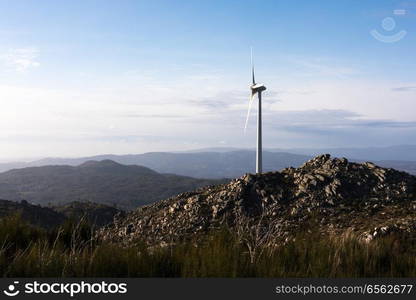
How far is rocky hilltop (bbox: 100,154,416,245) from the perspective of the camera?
2128cm

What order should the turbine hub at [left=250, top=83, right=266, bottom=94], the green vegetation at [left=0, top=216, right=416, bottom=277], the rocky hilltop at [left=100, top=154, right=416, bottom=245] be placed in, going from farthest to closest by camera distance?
the turbine hub at [left=250, top=83, right=266, bottom=94], the rocky hilltop at [left=100, top=154, right=416, bottom=245], the green vegetation at [left=0, top=216, right=416, bottom=277]

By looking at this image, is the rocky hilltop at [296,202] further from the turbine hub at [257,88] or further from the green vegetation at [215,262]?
the turbine hub at [257,88]

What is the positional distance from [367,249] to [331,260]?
34.4 inches

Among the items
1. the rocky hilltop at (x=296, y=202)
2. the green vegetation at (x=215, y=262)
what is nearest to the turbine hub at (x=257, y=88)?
the rocky hilltop at (x=296, y=202)

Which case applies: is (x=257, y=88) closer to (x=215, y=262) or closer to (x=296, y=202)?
(x=296, y=202)

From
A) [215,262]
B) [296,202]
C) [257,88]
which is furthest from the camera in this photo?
[257,88]

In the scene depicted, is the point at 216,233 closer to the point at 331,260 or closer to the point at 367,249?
the point at 331,260

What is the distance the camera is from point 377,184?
2497cm

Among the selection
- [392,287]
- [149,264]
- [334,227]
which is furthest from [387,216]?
[149,264]

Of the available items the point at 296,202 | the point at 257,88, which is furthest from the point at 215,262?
the point at 257,88

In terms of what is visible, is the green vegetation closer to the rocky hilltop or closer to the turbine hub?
the rocky hilltop

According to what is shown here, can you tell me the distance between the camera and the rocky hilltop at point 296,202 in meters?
21.3

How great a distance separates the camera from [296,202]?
2364 centimetres

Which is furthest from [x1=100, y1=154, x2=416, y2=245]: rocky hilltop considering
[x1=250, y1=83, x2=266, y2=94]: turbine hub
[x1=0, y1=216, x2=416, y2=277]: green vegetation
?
[x1=250, y1=83, x2=266, y2=94]: turbine hub
